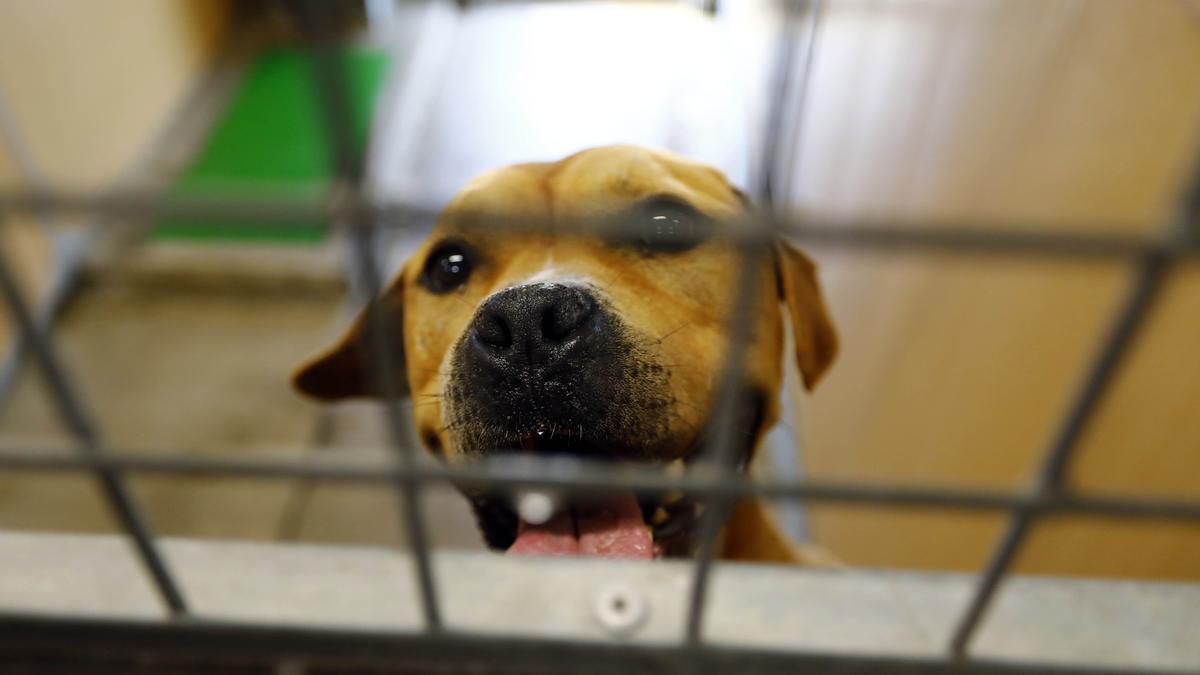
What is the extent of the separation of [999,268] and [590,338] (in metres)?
0.56

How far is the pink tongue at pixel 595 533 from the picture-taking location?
75 centimetres

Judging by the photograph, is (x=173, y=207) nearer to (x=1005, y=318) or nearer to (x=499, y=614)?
(x=499, y=614)

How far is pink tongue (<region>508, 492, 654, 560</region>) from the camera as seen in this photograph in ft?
2.45

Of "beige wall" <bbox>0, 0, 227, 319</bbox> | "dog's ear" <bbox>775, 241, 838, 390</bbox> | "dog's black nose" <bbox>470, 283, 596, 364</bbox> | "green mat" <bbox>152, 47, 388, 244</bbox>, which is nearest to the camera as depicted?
"dog's black nose" <bbox>470, 283, 596, 364</bbox>

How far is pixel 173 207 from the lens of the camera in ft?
1.03

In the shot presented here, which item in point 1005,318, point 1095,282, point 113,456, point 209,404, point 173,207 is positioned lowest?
point 209,404

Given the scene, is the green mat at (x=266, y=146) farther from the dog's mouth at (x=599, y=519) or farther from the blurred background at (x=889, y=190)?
the dog's mouth at (x=599, y=519)

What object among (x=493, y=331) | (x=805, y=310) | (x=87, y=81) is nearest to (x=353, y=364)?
(x=493, y=331)

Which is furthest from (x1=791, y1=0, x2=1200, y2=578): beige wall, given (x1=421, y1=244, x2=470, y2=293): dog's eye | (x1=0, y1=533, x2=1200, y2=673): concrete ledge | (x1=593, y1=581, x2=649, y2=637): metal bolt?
(x1=421, y1=244, x2=470, y2=293): dog's eye

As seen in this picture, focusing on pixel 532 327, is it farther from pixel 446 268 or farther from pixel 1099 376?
pixel 1099 376

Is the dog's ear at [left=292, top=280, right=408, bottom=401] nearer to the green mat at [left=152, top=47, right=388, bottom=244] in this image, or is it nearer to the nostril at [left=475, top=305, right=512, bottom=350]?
the nostril at [left=475, top=305, right=512, bottom=350]

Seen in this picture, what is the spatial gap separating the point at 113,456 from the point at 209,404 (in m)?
1.78

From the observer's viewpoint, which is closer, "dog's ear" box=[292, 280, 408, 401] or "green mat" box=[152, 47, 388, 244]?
"dog's ear" box=[292, 280, 408, 401]

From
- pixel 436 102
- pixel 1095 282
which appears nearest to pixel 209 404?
pixel 436 102
